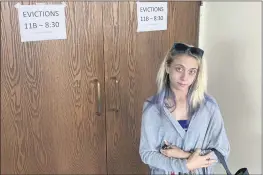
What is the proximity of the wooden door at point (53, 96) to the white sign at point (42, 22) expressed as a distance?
3 cm

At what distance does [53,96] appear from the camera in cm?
175

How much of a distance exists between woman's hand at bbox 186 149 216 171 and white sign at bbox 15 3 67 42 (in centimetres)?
91

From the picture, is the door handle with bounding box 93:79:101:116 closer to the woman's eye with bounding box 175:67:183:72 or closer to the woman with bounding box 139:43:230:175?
the woman with bounding box 139:43:230:175

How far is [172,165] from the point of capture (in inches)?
54.0

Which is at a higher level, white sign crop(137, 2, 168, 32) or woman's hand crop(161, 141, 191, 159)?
white sign crop(137, 2, 168, 32)

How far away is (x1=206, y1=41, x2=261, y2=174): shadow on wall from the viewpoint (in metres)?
1.98

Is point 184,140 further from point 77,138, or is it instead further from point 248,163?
point 248,163

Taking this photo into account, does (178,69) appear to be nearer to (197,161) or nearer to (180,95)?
(180,95)

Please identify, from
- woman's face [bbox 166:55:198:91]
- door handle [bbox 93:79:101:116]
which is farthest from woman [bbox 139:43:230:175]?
door handle [bbox 93:79:101:116]

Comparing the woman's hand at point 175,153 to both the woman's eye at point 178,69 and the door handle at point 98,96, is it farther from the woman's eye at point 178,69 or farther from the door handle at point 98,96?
the door handle at point 98,96

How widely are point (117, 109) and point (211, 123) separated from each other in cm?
A: 69

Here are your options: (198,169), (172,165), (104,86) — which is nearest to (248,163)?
(198,169)

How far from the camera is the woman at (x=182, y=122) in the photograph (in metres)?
1.38

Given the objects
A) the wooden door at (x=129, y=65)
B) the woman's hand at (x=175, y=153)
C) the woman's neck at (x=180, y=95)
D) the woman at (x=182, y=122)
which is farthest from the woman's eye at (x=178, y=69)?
the wooden door at (x=129, y=65)
